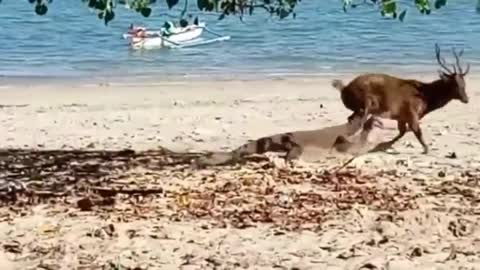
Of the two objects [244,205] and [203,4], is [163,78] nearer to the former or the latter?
[203,4]

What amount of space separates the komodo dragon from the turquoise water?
32.1 ft

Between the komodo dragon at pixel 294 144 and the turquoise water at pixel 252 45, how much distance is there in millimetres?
9785

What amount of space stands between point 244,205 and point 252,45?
16.9m

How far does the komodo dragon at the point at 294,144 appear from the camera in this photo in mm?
9633

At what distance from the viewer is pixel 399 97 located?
10414 mm

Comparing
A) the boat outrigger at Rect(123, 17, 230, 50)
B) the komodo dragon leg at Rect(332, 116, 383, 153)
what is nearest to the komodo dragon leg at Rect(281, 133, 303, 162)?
the komodo dragon leg at Rect(332, 116, 383, 153)

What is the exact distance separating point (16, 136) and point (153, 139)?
1324mm

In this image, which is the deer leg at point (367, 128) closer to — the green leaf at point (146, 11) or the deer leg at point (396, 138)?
the deer leg at point (396, 138)

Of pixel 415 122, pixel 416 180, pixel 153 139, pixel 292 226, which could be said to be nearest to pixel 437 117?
pixel 415 122

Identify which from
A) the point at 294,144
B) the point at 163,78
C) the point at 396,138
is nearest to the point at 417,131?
the point at 396,138

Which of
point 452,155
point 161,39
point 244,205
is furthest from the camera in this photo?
point 161,39

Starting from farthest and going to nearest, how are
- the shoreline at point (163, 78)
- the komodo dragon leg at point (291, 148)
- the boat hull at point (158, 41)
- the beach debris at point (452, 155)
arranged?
the boat hull at point (158, 41) < the shoreline at point (163, 78) < the beach debris at point (452, 155) < the komodo dragon leg at point (291, 148)

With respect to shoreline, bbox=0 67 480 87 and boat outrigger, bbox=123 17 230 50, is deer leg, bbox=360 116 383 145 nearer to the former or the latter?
shoreline, bbox=0 67 480 87

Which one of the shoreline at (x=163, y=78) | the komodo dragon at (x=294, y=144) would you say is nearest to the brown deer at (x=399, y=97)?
the komodo dragon at (x=294, y=144)
